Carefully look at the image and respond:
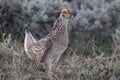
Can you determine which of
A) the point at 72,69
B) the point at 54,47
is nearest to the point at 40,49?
the point at 54,47

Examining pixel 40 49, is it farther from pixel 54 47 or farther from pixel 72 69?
pixel 72 69

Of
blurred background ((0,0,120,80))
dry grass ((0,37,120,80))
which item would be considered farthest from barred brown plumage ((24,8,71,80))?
blurred background ((0,0,120,80))

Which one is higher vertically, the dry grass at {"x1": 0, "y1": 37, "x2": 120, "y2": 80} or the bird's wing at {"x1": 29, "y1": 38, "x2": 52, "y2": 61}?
the bird's wing at {"x1": 29, "y1": 38, "x2": 52, "y2": 61}

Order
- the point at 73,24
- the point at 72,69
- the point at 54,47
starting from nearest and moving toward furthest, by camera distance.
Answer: the point at 54,47
the point at 72,69
the point at 73,24

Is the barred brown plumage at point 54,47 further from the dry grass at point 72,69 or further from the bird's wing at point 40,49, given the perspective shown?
→ the dry grass at point 72,69

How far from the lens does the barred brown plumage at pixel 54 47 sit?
602 cm

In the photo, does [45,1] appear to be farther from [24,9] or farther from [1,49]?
[1,49]

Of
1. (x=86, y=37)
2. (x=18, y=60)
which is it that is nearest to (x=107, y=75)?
(x=18, y=60)

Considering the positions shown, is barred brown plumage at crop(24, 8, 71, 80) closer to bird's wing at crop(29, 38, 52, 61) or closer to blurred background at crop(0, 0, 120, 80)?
bird's wing at crop(29, 38, 52, 61)

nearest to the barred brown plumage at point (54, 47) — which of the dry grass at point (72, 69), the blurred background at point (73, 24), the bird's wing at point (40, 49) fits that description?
the bird's wing at point (40, 49)

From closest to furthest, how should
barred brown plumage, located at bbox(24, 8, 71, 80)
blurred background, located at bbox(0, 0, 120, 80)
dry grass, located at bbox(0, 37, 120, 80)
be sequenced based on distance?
1. barred brown plumage, located at bbox(24, 8, 71, 80)
2. dry grass, located at bbox(0, 37, 120, 80)
3. blurred background, located at bbox(0, 0, 120, 80)

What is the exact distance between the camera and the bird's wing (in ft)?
19.8

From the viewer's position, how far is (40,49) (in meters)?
6.11

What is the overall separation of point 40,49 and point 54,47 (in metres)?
0.19
